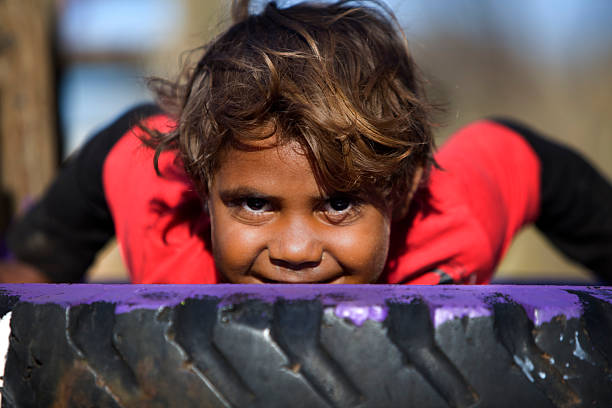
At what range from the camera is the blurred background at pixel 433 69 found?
241 cm

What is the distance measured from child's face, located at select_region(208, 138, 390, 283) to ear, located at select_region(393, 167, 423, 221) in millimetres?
108

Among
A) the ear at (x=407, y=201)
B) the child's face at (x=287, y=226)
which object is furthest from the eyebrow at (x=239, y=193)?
the ear at (x=407, y=201)

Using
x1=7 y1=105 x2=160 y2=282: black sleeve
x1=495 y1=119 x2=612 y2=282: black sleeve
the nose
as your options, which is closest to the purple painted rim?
the nose

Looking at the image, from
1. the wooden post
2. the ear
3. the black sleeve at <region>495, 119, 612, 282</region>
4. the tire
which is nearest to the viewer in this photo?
the tire

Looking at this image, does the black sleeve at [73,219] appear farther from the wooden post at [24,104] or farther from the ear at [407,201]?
the wooden post at [24,104]

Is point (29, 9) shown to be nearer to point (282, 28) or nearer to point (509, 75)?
point (282, 28)

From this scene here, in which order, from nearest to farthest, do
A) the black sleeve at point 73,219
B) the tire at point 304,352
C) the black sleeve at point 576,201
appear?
1. the tire at point 304,352
2. the black sleeve at point 73,219
3. the black sleeve at point 576,201

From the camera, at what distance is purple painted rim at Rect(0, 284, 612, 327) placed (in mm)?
472

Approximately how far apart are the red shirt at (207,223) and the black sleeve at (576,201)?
7.2 inches

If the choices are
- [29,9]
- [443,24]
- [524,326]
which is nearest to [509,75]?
[443,24]

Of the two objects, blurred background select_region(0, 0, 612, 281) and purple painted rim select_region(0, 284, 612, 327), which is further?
blurred background select_region(0, 0, 612, 281)

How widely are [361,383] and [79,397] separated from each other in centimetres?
22

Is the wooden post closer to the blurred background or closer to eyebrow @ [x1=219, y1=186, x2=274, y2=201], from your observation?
the blurred background

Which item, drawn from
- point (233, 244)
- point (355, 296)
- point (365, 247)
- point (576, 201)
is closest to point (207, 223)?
point (233, 244)
